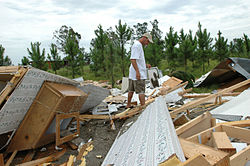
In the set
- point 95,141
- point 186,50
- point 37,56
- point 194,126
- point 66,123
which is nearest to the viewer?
point 194,126

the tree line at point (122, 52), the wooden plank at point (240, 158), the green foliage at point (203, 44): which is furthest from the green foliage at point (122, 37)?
the wooden plank at point (240, 158)

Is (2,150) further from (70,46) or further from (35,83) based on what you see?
(70,46)

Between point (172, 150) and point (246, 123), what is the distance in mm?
1711

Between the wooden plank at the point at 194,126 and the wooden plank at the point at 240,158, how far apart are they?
718 mm

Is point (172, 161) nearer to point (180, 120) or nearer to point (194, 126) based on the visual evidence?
point (194, 126)

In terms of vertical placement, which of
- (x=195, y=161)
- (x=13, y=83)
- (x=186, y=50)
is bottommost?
(x=195, y=161)

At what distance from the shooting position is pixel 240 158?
4.20 feet

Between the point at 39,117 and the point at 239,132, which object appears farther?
the point at 39,117

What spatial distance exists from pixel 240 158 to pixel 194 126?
2.75 ft

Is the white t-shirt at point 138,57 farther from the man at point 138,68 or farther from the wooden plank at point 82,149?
the wooden plank at point 82,149

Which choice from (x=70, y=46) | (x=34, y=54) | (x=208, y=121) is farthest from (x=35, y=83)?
(x=70, y=46)

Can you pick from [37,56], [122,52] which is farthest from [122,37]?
[37,56]

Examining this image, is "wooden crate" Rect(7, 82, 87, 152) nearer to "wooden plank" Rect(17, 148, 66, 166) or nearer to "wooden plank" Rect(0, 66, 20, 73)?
"wooden plank" Rect(17, 148, 66, 166)

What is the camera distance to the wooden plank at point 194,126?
201cm
